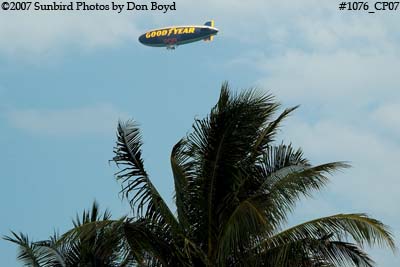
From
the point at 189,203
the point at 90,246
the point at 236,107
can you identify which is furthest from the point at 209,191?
the point at 90,246

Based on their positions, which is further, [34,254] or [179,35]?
[179,35]

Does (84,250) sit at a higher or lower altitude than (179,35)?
lower

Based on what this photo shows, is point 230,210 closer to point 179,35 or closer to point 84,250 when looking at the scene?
point 84,250

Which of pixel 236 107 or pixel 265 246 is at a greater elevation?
pixel 236 107

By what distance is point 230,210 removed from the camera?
63.2ft

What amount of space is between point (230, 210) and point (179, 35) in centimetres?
8688

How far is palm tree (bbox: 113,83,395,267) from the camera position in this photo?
60.2ft

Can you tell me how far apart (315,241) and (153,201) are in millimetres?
3441

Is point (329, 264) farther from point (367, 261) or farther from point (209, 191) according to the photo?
point (209, 191)

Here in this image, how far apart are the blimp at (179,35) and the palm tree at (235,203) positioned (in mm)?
84004

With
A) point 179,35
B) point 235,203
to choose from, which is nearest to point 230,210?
point 235,203

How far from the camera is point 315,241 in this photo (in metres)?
18.4

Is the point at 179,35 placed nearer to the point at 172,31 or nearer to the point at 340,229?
the point at 172,31

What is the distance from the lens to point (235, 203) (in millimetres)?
19141
